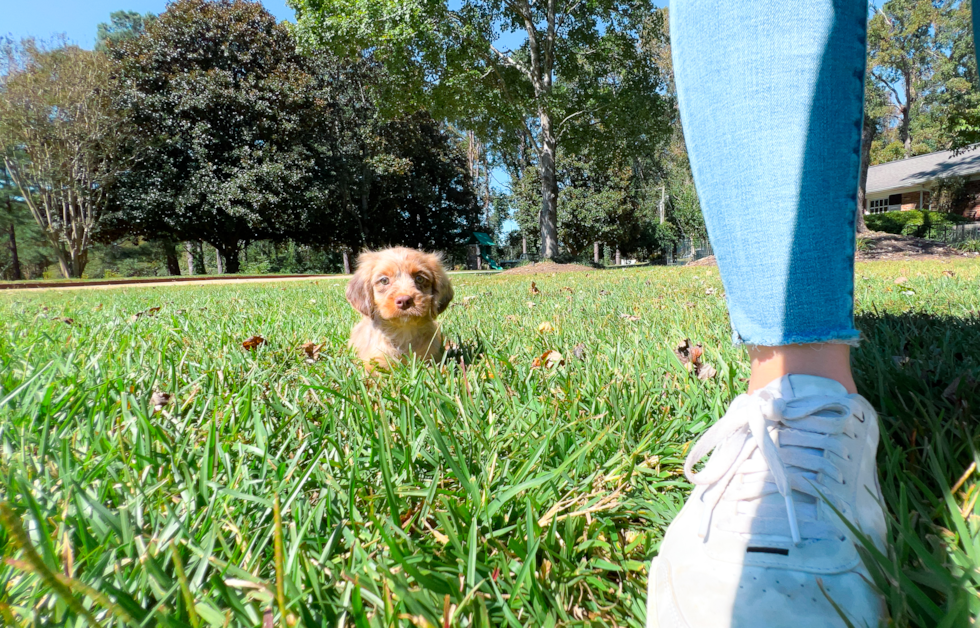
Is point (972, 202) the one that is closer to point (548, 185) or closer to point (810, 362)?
point (548, 185)

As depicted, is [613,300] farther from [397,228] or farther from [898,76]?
[898,76]

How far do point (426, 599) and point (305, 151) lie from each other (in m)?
30.9

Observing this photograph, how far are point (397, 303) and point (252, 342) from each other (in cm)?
93

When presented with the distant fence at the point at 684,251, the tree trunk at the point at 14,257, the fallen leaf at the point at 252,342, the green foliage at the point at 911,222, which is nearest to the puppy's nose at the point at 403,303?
the fallen leaf at the point at 252,342

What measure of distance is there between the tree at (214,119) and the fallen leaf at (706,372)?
28605mm

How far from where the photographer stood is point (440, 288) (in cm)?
298

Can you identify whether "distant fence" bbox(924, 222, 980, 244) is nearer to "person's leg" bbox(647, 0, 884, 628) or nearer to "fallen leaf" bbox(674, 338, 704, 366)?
"fallen leaf" bbox(674, 338, 704, 366)

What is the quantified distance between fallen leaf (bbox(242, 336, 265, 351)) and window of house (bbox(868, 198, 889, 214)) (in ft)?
174

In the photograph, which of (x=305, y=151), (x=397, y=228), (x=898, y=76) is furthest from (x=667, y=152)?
(x=305, y=151)

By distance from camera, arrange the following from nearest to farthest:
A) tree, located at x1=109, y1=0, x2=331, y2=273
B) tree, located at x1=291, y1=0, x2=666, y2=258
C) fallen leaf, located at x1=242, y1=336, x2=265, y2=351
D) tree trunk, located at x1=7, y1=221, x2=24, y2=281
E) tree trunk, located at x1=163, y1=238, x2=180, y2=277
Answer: fallen leaf, located at x1=242, y1=336, x2=265, y2=351 < tree, located at x1=291, y1=0, x2=666, y2=258 < tree, located at x1=109, y1=0, x2=331, y2=273 < tree trunk, located at x1=163, y1=238, x2=180, y2=277 < tree trunk, located at x1=7, y1=221, x2=24, y2=281

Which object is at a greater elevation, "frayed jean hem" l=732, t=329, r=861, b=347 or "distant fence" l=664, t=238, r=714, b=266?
"distant fence" l=664, t=238, r=714, b=266

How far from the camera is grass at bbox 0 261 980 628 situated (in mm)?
810

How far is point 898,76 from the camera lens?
136ft

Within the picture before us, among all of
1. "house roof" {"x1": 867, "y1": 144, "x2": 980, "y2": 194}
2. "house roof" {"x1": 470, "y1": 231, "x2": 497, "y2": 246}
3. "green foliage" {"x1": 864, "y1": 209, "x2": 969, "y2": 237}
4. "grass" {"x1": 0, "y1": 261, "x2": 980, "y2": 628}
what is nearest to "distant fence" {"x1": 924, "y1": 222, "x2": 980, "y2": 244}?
"green foliage" {"x1": 864, "y1": 209, "x2": 969, "y2": 237}
